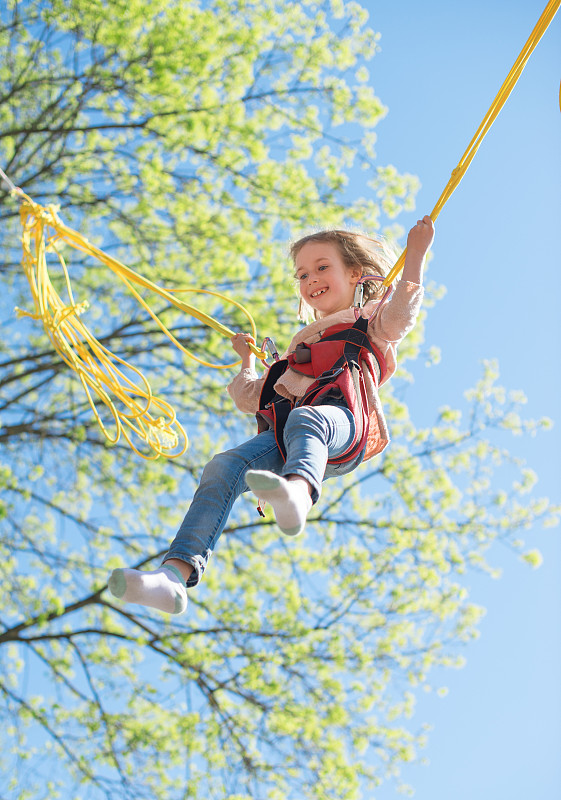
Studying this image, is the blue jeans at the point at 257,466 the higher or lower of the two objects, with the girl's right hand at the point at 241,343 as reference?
lower

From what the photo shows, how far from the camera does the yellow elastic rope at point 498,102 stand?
2088 mm

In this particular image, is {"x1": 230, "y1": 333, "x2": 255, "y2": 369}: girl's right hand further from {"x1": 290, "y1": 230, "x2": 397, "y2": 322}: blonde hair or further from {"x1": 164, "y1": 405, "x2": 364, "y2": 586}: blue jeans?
{"x1": 164, "y1": 405, "x2": 364, "y2": 586}: blue jeans

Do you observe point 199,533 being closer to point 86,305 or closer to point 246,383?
point 246,383

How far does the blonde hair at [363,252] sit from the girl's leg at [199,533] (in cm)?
76

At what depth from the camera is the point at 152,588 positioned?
1.83m

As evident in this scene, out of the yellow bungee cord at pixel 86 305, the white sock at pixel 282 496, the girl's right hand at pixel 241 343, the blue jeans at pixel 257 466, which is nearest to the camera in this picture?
the white sock at pixel 282 496

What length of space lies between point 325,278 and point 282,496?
3.92ft

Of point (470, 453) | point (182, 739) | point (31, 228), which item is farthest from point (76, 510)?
point (31, 228)

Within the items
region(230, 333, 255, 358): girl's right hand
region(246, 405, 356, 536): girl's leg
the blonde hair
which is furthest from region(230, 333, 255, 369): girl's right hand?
region(246, 405, 356, 536): girl's leg

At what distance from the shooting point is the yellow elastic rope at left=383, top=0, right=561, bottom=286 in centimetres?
209

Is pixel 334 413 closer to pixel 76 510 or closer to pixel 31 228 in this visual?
pixel 31 228

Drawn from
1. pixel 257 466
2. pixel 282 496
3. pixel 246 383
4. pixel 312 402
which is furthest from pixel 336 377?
pixel 282 496

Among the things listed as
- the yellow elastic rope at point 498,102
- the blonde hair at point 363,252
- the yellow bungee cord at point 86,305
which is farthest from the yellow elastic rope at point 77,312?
the yellow elastic rope at point 498,102

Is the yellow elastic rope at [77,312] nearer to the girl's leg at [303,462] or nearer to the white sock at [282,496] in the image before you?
the girl's leg at [303,462]
